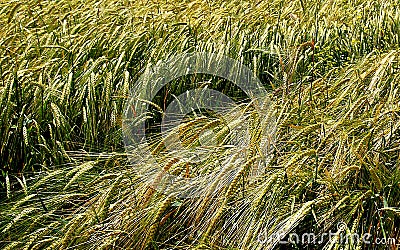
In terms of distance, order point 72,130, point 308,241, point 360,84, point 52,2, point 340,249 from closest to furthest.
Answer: point 340,249, point 308,241, point 360,84, point 72,130, point 52,2

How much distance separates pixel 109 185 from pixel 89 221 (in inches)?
A: 8.4

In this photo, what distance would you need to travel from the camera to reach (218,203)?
1.99 metres

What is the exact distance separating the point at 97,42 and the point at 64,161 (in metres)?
0.85

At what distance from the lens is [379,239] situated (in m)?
1.89

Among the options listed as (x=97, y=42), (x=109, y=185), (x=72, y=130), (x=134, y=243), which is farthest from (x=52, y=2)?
(x=134, y=243)

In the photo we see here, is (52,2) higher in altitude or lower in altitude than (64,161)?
higher

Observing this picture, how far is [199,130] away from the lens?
92.4 inches

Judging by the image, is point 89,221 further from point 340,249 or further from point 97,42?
point 97,42

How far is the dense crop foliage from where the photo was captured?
1950 millimetres

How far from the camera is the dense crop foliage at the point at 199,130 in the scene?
1.95 m

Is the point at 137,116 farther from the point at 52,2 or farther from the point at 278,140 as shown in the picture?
the point at 52,2

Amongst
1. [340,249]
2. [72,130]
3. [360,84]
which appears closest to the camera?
[340,249]

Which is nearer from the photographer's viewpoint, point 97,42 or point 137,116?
point 137,116

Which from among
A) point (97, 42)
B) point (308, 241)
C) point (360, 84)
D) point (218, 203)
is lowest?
point (308, 241)
